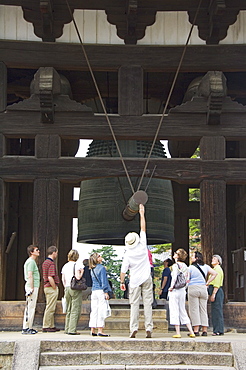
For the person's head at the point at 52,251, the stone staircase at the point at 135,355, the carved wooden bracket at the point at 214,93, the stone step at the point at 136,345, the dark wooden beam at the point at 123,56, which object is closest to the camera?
the stone staircase at the point at 135,355

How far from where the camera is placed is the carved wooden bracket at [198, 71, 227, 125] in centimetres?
1154

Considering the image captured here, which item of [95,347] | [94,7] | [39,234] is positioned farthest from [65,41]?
[95,347]

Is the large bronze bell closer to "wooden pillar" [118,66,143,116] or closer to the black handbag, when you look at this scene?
"wooden pillar" [118,66,143,116]

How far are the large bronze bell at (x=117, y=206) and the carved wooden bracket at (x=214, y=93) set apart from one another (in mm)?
1307

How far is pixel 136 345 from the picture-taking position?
323 inches

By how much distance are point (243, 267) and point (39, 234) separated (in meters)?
5.24

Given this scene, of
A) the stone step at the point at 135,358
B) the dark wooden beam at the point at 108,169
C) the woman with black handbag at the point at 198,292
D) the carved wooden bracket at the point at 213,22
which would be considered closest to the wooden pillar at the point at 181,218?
the dark wooden beam at the point at 108,169

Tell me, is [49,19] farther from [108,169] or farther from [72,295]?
[72,295]

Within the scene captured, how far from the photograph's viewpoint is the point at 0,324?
36.7 ft

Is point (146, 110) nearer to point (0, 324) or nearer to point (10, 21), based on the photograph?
point (10, 21)

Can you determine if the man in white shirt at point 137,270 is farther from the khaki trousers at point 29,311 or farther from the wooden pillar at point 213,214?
the wooden pillar at point 213,214

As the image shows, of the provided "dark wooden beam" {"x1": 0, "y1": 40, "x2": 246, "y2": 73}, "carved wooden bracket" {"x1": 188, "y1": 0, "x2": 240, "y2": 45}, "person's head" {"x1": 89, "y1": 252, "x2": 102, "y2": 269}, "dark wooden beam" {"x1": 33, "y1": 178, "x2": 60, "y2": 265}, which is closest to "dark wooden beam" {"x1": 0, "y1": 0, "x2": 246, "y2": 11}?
"carved wooden bracket" {"x1": 188, "y1": 0, "x2": 240, "y2": 45}

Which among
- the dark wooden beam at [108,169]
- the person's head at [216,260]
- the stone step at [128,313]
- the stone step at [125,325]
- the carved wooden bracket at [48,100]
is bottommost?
the stone step at [125,325]

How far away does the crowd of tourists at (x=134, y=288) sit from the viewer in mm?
9188
